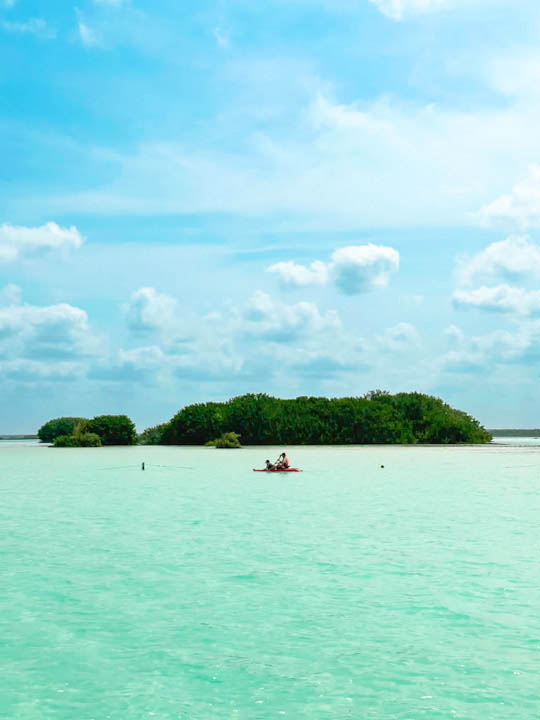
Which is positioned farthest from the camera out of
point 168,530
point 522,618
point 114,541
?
point 168,530

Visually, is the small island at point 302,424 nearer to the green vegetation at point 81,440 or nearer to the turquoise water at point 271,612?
the green vegetation at point 81,440

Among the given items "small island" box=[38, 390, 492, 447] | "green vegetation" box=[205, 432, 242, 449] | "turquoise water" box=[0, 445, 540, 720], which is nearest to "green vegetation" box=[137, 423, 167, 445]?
"small island" box=[38, 390, 492, 447]

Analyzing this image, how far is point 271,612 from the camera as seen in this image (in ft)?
44.1

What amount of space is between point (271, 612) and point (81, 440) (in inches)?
3171

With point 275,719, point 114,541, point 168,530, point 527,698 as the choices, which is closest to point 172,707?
point 275,719

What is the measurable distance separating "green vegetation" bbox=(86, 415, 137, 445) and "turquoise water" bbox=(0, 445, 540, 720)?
64236mm

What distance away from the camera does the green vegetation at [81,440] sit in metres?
90.7

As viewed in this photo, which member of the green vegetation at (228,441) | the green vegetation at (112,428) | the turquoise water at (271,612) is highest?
the green vegetation at (112,428)

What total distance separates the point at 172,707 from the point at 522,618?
21.2 ft

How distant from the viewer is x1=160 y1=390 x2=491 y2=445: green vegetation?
9162 cm

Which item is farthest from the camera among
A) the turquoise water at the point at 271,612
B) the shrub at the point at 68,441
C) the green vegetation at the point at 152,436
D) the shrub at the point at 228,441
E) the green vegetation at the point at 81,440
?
the green vegetation at the point at 152,436

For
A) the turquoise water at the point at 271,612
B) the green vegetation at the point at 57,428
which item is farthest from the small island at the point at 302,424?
the turquoise water at the point at 271,612

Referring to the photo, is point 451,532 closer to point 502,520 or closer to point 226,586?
point 502,520

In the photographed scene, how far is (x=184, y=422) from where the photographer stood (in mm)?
94500
